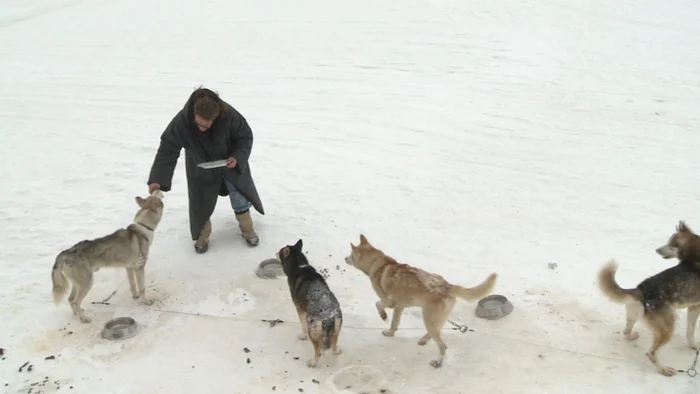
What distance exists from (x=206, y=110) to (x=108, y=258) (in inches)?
65.5

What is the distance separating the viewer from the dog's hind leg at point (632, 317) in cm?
499

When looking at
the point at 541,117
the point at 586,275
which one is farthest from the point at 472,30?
the point at 586,275

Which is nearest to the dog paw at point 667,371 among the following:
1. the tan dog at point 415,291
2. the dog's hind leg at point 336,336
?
the tan dog at point 415,291

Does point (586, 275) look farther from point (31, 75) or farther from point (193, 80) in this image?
point (31, 75)

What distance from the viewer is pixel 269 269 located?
6.45 meters

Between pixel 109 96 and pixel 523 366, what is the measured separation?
10.4 metres

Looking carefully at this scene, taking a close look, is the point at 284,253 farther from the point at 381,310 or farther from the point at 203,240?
the point at 203,240

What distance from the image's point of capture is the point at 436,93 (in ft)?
Result: 40.1

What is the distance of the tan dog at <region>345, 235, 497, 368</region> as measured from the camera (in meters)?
4.84

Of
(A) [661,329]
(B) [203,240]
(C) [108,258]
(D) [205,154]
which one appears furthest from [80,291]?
(A) [661,329]

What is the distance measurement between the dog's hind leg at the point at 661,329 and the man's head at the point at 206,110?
4.25 m

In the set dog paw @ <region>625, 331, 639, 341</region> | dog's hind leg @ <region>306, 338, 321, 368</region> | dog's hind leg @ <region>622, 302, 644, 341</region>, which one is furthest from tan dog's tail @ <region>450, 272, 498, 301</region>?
dog paw @ <region>625, 331, 639, 341</region>

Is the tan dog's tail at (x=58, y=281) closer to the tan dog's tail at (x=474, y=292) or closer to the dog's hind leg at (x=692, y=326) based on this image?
the tan dog's tail at (x=474, y=292)

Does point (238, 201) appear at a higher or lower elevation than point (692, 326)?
higher
